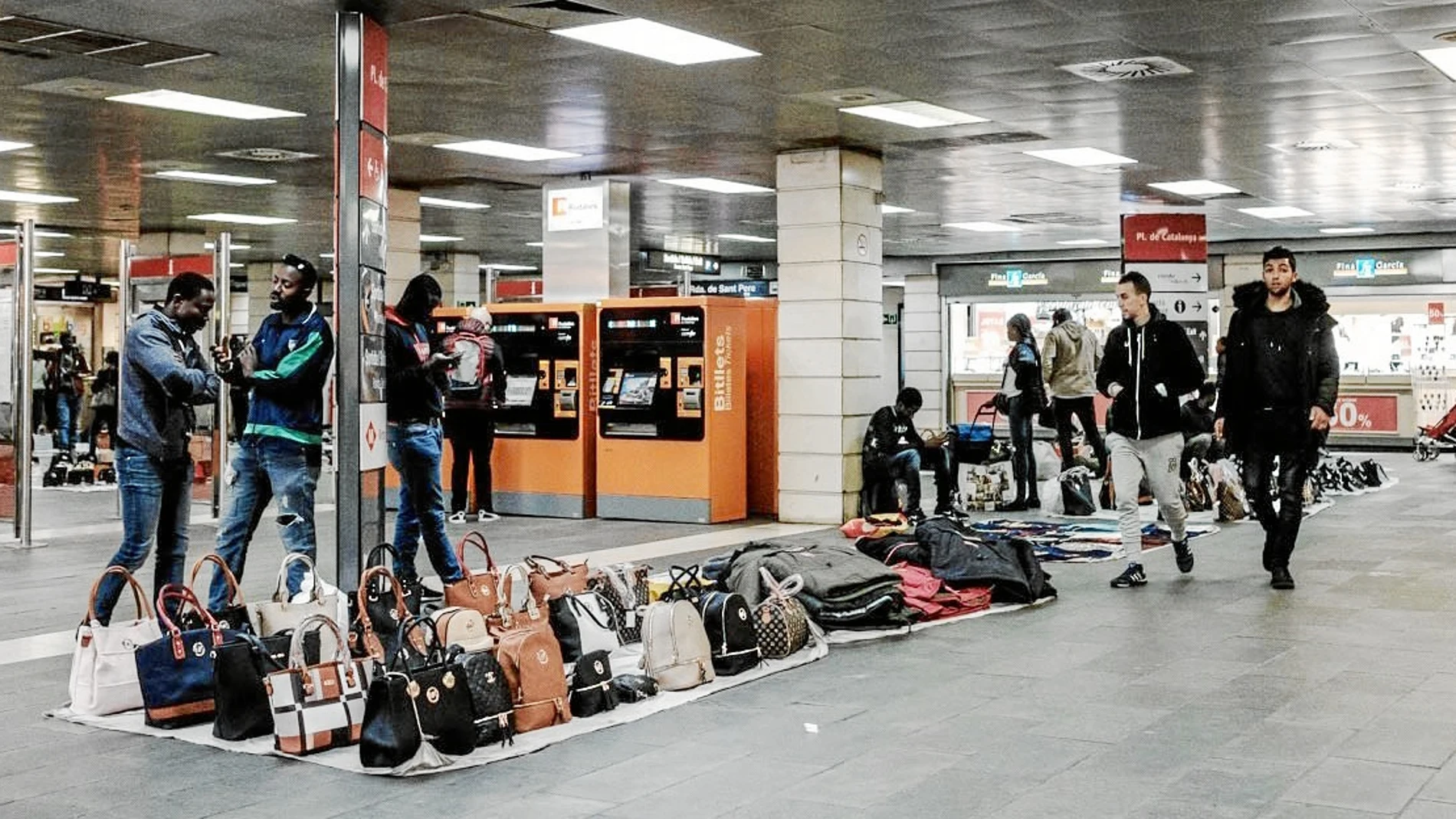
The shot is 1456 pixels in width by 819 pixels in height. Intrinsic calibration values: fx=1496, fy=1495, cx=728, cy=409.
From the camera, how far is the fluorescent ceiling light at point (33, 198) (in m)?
18.4

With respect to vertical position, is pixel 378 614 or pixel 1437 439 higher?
pixel 1437 439

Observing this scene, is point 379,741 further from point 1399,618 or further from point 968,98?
point 968,98

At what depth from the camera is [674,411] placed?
546 inches

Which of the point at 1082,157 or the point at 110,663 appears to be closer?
the point at 110,663

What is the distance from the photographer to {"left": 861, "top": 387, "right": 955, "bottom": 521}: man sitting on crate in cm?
1328

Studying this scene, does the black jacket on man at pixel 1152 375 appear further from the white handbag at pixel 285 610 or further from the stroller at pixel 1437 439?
the stroller at pixel 1437 439

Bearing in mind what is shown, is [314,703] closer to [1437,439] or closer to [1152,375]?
[1152,375]

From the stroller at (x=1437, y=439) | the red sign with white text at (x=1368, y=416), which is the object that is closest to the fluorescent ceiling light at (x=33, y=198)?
the stroller at (x=1437, y=439)

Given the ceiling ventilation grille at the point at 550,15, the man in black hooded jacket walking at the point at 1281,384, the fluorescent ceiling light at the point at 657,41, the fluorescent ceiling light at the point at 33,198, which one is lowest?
the man in black hooded jacket walking at the point at 1281,384

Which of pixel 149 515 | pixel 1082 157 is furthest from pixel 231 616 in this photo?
pixel 1082 157

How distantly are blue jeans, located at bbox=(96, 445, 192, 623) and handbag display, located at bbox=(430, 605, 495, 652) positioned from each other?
1869 mm

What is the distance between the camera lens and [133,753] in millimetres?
5457

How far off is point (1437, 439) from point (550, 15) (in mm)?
17732

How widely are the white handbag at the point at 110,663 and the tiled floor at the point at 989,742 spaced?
176 mm
